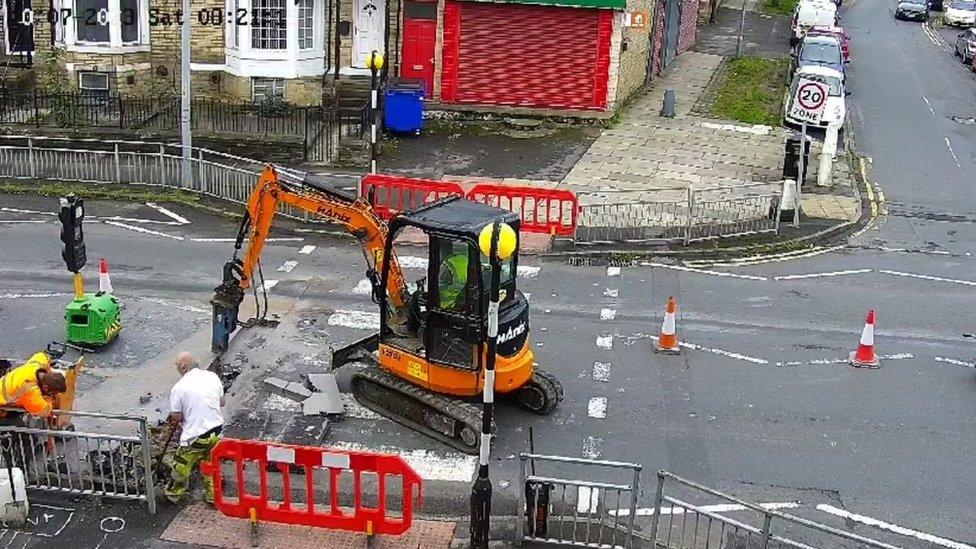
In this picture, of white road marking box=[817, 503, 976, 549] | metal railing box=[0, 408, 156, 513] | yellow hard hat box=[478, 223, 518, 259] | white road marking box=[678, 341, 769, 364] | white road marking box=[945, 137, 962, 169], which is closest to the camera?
yellow hard hat box=[478, 223, 518, 259]

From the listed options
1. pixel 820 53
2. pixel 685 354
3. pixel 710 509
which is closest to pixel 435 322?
pixel 710 509

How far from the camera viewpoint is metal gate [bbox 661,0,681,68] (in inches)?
1334

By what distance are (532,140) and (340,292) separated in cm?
1040

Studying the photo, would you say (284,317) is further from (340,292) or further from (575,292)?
(575,292)

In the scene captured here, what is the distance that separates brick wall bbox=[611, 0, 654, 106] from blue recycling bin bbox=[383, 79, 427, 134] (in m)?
5.62

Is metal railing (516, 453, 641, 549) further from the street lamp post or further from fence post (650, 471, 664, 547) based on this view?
the street lamp post

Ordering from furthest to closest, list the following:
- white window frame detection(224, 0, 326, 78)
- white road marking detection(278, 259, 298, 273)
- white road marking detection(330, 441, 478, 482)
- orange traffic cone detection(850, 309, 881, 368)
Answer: white window frame detection(224, 0, 326, 78), white road marking detection(278, 259, 298, 273), orange traffic cone detection(850, 309, 881, 368), white road marking detection(330, 441, 478, 482)

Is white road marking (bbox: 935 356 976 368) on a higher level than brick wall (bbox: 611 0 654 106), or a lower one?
lower

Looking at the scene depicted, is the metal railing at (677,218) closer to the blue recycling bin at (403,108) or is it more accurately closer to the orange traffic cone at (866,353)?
the orange traffic cone at (866,353)

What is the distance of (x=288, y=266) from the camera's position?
54.9 feet

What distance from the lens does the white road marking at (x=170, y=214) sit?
738 inches

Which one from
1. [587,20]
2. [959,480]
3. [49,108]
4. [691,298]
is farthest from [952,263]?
[49,108]

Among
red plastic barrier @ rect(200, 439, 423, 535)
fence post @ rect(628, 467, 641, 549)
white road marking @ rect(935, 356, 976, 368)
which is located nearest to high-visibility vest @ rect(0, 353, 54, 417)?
red plastic barrier @ rect(200, 439, 423, 535)

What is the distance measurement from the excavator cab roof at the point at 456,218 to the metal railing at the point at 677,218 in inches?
258
